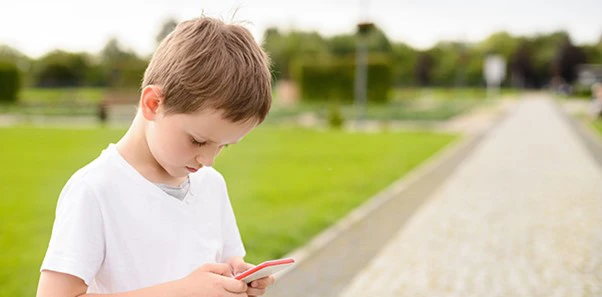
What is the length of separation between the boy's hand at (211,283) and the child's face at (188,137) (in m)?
0.22

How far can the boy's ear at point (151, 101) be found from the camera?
1381 millimetres

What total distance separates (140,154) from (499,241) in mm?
5120

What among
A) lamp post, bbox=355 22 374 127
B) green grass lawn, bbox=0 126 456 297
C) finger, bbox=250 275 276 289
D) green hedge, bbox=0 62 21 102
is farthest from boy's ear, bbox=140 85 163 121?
green hedge, bbox=0 62 21 102

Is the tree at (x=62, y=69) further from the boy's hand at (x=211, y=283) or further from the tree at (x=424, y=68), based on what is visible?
the boy's hand at (x=211, y=283)

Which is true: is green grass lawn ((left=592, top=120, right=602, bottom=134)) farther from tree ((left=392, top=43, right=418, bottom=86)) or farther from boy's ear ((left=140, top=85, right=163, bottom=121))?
tree ((left=392, top=43, right=418, bottom=86))

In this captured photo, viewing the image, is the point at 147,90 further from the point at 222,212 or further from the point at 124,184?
the point at 222,212

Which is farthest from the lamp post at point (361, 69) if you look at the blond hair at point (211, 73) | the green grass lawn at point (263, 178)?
the blond hair at point (211, 73)

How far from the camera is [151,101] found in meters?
1.39

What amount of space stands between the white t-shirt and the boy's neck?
0.07ft

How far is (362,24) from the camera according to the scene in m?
22.5

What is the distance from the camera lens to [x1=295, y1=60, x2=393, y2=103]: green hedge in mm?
35500

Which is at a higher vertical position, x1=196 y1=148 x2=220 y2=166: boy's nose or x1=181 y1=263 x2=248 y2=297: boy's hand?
x1=196 y1=148 x2=220 y2=166: boy's nose

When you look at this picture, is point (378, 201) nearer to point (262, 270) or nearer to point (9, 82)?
point (262, 270)

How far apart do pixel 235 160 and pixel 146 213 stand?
35.5ft
